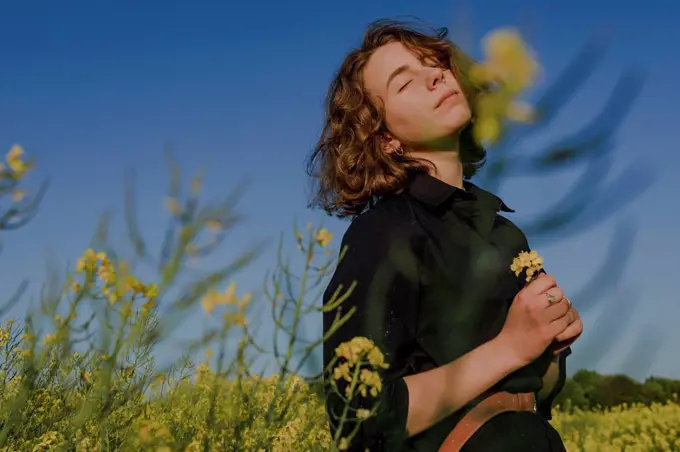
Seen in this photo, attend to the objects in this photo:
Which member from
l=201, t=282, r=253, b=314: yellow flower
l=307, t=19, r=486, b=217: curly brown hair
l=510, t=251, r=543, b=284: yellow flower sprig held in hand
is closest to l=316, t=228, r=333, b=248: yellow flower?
l=201, t=282, r=253, b=314: yellow flower

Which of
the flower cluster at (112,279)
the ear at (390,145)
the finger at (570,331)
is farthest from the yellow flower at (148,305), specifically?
the ear at (390,145)

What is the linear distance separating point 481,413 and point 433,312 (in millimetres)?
265

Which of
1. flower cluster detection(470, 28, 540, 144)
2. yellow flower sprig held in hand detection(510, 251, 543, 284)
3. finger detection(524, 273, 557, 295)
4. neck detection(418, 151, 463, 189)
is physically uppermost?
neck detection(418, 151, 463, 189)

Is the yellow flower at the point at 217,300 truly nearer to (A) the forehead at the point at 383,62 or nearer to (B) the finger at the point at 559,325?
(B) the finger at the point at 559,325

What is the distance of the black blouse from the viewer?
68.2 inches

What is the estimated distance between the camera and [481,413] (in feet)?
6.00

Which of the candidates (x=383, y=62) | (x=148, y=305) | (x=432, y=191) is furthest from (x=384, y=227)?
(x=148, y=305)

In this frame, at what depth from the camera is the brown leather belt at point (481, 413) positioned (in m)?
1.78

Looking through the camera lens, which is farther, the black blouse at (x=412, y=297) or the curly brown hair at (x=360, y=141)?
the curly brown hair at (x=360, y=141)

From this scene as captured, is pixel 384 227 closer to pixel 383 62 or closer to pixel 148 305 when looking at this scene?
pixel 383 62

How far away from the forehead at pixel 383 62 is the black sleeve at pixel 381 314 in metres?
0.58

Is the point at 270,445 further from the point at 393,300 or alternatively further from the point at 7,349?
the point at 7,349

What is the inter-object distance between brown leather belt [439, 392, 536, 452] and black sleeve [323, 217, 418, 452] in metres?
0.12

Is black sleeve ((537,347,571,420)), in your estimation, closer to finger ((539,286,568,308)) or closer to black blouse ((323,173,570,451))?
black blouse ((323,173,570,451))
